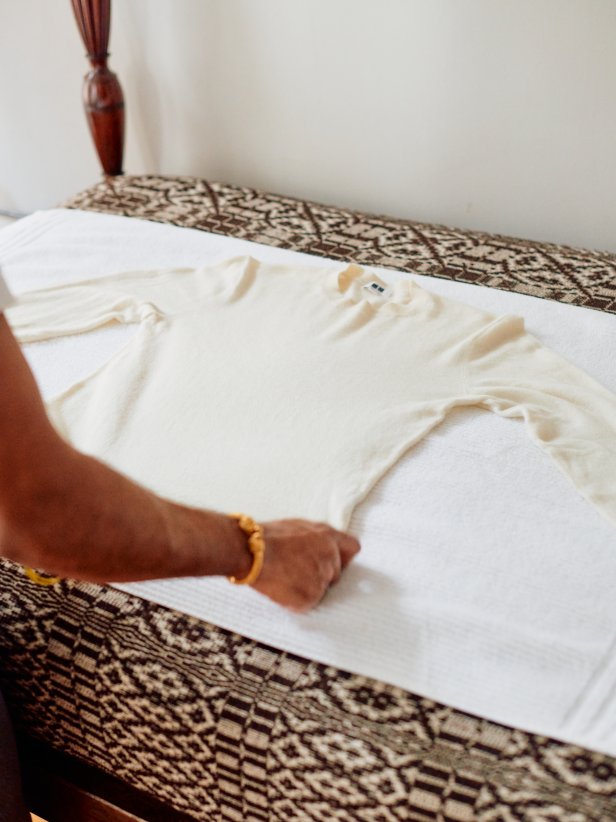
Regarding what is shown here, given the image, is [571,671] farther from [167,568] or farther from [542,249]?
[542,249]

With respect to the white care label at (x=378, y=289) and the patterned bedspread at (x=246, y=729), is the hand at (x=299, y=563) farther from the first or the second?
the white care label at (x=378, y=289)

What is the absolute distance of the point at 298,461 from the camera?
1.23 meters

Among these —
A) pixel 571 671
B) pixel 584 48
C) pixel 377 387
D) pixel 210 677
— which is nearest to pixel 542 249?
pixel 584 48

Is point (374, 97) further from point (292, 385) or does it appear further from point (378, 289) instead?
point (292, 385)

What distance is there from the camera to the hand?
0.99 m

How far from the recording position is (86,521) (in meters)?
0.80

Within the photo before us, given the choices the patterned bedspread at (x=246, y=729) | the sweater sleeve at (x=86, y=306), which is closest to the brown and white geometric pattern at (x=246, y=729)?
the patterned bedspread at (x=246, y=729)

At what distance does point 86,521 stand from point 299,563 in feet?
0.95

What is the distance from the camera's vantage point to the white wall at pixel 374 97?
6.13 feet

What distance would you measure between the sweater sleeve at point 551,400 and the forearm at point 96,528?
0.55 meters

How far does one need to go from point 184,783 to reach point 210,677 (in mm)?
147

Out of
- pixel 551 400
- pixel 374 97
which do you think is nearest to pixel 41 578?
pixel 551 400

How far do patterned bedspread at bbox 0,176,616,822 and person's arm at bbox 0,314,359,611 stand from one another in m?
0.13

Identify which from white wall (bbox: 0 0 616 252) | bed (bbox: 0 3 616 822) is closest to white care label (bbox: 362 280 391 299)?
bed (bbox: 0 3 616 822)
